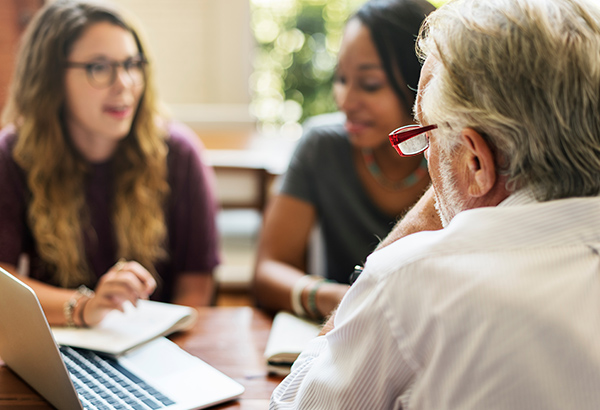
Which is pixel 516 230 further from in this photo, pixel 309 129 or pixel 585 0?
pixel 309 129

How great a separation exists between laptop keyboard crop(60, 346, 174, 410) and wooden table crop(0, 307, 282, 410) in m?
0.07

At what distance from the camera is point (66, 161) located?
1627 millimetres

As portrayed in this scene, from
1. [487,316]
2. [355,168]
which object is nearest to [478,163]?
[487,316]

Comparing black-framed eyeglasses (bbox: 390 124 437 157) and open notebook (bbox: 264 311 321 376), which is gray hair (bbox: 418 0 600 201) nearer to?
black-framed eyeglasses (bbox: 390 124 437 157)

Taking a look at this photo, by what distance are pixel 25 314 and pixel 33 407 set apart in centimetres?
17

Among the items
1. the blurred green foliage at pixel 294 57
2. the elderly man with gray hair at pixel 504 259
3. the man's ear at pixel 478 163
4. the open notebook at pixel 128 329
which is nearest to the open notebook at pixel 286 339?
the open notebook at pixel 128 329

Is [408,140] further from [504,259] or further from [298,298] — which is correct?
[298,298]

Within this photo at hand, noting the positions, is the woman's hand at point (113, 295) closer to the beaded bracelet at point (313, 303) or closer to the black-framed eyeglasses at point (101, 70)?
the beaded bracelet at point (313, 303)

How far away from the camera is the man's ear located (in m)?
0.69

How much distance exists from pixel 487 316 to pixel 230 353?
64 centimetres

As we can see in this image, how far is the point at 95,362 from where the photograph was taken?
1.07 metres

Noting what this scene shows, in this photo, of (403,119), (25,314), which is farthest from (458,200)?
(403,119)

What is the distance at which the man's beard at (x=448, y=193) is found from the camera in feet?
2.53

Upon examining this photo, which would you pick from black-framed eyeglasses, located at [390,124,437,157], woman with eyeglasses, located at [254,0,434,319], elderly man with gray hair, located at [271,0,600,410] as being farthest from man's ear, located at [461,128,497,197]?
woman with eyeglasses, located at [254,0,434,319]
